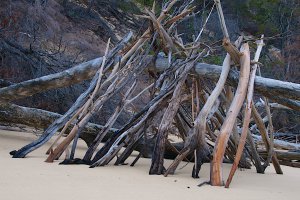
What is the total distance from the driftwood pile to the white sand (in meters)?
0.20

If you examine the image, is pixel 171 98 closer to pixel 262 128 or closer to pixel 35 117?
pixel 262 128

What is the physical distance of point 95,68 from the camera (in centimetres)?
530

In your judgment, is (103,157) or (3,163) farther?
(103,157)

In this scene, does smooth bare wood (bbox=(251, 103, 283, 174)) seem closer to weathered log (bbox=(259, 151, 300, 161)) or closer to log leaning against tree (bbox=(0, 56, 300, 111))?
log leaning against tree (bbox=(0, 56, 300, 111))

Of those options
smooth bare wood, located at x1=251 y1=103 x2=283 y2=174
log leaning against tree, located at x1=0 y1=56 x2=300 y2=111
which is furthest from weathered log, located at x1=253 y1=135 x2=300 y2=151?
smooth bare wood, located at x1=251 y1=103 x2=283 y2=174

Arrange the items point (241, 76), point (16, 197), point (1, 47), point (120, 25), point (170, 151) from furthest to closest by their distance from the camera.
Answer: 1. point (120, 25)
2. point (1, 47)
3. point (170, 151)
4. point (241, 76)
5. point (16, 197)

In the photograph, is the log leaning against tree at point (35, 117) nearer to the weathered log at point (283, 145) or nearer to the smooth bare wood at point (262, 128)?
the smooth bare wood at point (262, 128)

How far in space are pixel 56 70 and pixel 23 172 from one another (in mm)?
4680

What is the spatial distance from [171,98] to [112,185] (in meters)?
1.44

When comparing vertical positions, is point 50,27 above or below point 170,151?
above

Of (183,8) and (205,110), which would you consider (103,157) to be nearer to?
(205,110)

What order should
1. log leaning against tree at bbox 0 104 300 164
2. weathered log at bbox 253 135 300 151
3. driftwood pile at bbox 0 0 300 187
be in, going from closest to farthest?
1. driftwood pile at bbox 0 0 300 187
2. log leaning against tree at bbox 0 104 300 164
3. weathered log at bbox 253 135 300 151

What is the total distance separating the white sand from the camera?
2.46 metres

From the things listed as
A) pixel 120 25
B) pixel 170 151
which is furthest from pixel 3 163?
pixel 120 25
